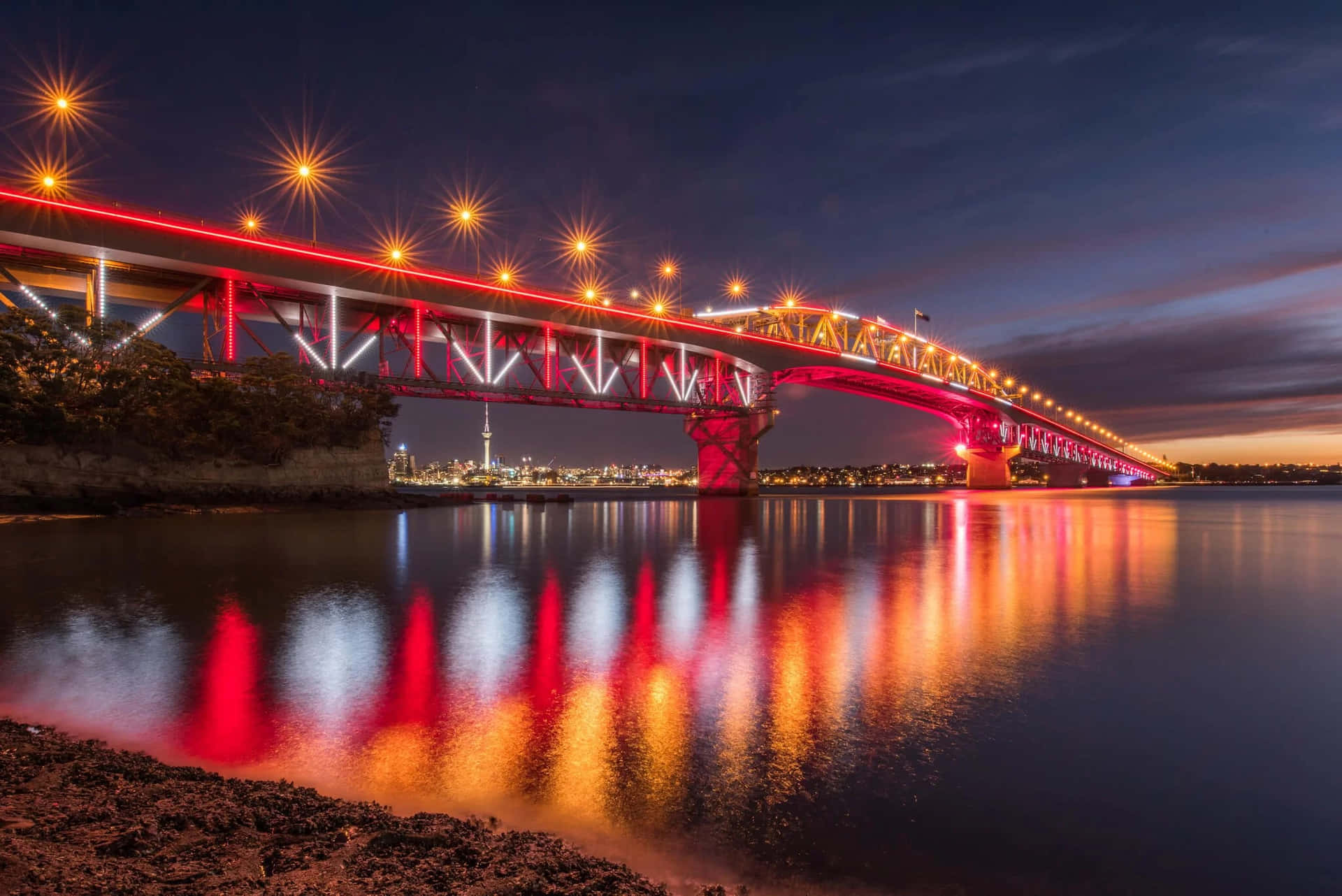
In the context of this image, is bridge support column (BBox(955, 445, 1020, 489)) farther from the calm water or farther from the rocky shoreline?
the rocky shoreline

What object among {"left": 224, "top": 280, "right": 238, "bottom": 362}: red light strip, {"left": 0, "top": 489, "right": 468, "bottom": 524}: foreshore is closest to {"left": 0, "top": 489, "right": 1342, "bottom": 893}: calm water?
{"left": 0, "top": 489, "right": 468, "bottom": 524}: foreshore

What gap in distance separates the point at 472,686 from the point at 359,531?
20498 mm

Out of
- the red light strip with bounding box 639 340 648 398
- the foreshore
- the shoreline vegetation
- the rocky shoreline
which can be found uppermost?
the red light strip with bounding box 639 340 648 398

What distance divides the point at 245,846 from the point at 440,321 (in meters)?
45.7

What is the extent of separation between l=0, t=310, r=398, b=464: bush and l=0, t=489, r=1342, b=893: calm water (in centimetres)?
1934

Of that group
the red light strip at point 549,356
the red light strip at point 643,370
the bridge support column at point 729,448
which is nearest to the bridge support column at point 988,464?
the bridge support column at point 729,448

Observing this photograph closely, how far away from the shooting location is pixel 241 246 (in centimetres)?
3541

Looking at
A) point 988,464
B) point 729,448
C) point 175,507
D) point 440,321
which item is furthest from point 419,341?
point 988,464

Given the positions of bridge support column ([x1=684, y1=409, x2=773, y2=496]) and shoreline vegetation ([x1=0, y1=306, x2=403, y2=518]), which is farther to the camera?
bridge support column ([x1=684, y1=409, x2=773, y2=496])

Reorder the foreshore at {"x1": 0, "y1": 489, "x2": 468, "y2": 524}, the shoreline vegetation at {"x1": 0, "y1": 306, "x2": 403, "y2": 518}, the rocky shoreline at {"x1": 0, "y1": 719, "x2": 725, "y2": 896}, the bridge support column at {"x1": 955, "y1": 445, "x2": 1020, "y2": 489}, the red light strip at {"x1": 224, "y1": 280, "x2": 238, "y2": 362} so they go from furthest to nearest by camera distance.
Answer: the bridge support column at {"x1": 955, "y1": 445, "x2": 1020, "y2": 489} → the red light strip at {"x1": 224, "y1": 280, "x2": 238, "y2": 362} → the shoreline vegetation at {"x1": 0, "y1": 306, "x2": 403, "y2": 518} → the foreshore at {"x1": 0, "y1": 489, "x2": 468, "y2": 524} → the rocky shoreline at {"x1": 0, "y1": 719, "x2": 725, "y2": 896}

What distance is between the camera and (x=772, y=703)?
5914 mm

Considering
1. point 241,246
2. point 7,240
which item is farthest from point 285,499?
point 7,240

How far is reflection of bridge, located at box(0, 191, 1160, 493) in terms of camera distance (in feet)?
107

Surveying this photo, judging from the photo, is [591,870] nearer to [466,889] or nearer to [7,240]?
[466,889]
